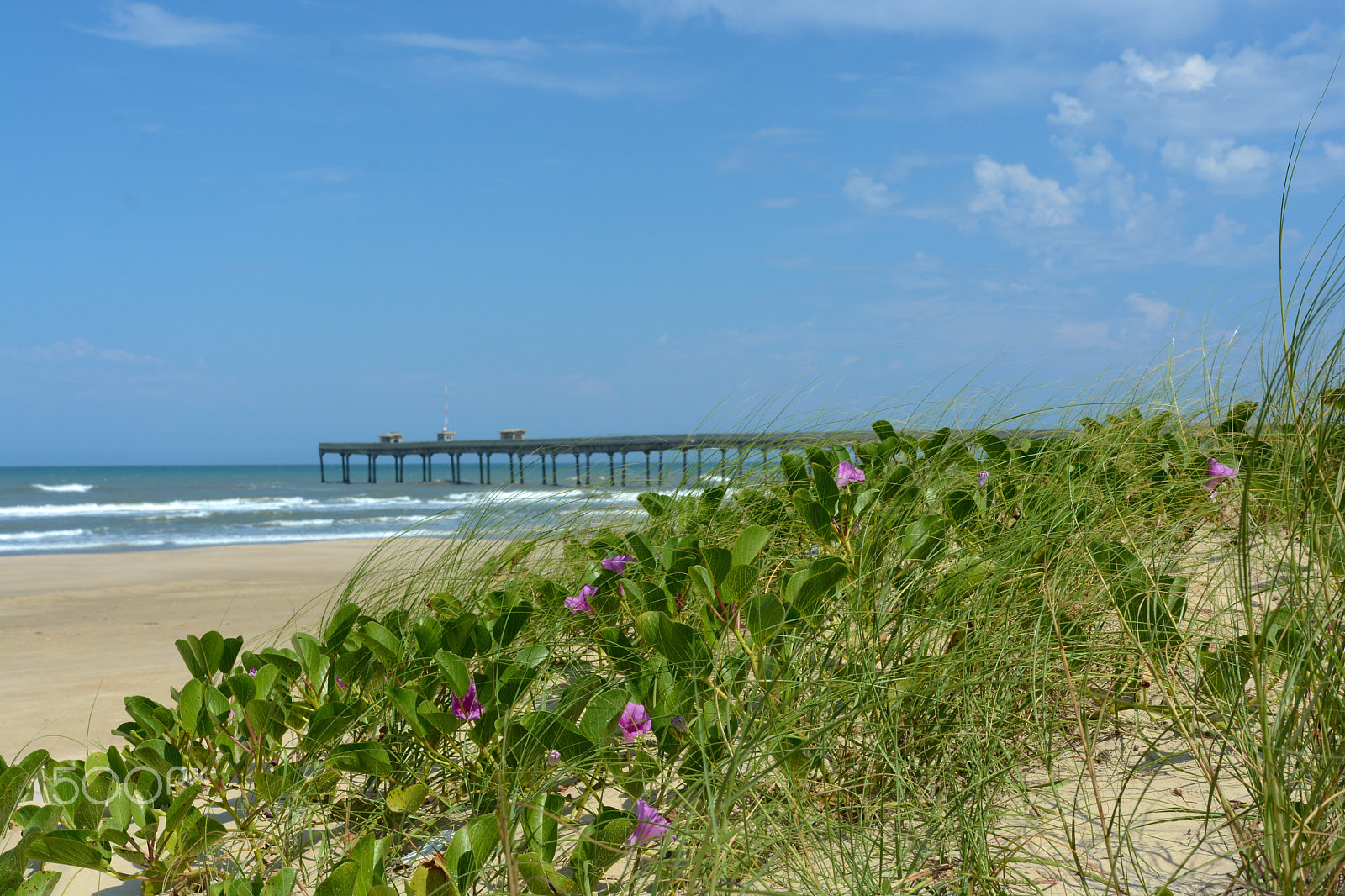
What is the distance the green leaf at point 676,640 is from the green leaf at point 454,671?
31 centimetres

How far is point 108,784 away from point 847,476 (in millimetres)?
1703

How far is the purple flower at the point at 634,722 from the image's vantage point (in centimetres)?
145

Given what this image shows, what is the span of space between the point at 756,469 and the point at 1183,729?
5.56 feet

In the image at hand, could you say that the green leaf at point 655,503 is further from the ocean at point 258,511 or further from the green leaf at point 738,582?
the green leaf at point 738,582

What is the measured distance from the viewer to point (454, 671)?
152 centimetres

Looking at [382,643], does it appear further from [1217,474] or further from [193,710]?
[1217,474]

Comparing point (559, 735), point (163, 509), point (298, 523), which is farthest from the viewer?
point (163, 509)

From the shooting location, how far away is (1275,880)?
1135 millimetres

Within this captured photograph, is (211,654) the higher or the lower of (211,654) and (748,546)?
the lower

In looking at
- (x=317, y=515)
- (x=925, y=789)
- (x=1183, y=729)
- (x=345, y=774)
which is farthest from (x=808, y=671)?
(x=317, y=515)

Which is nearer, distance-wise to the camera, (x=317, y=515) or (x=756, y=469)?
(x=756, y=469)

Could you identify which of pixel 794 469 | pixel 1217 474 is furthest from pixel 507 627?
pixel 1217 474

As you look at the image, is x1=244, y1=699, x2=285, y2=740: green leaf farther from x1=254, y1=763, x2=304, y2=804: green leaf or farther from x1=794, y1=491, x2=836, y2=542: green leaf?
x1=794, y1=491, x2=836, y2=542: green leaf

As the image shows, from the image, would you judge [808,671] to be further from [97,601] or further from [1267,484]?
[97,601]
